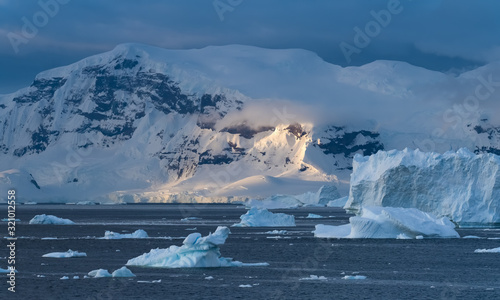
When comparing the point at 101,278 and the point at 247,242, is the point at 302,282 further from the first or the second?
the point at 247,242

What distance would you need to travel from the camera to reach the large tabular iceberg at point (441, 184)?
8550 cm

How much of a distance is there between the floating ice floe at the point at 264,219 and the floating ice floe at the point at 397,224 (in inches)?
972

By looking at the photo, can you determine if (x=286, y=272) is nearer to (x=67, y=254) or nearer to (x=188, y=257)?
(x=188, y=257)

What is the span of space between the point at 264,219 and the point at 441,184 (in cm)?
2129

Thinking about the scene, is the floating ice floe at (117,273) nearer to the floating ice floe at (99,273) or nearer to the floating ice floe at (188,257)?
the floating ice floe at (99,273)

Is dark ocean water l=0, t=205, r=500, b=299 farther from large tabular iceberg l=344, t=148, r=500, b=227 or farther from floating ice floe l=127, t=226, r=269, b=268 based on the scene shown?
large tabular iceberg l=344, t=148, r=500, b=227

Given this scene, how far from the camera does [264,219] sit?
10012 cm

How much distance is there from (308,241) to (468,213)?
18638 mm

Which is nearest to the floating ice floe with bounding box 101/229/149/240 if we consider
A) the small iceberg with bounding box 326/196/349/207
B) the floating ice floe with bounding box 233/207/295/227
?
the floating ice floe with bounding box 233/207/295/227

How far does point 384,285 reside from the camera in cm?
4503

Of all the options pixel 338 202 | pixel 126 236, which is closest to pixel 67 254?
pixel 126 236

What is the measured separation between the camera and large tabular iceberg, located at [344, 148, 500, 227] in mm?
85500

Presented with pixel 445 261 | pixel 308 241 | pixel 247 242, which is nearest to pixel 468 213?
pixel 308 241

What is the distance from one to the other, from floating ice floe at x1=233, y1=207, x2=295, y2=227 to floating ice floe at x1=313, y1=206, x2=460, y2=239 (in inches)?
972
